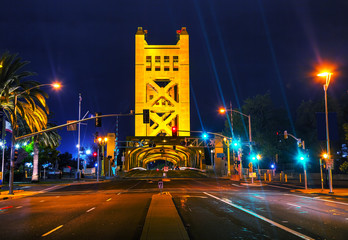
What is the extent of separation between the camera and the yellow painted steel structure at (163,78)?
126 meters

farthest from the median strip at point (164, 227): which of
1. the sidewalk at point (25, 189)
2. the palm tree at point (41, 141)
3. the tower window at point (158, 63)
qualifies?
the tower window at point (158, 63)

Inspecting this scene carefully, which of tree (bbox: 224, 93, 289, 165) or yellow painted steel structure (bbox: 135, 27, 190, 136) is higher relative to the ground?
yellow painted steel structure (bbox: 135, 27, 190, 136)

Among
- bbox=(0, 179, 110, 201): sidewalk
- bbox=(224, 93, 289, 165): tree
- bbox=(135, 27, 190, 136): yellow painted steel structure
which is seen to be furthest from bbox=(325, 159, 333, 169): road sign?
bbox=(135, 27, 190, 136): yellow painted steel structure

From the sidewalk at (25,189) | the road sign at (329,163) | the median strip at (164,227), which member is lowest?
the sidewalk at (25,189)

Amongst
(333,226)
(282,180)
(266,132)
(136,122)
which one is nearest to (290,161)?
(266,132)

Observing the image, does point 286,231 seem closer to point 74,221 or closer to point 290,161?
point 74,221

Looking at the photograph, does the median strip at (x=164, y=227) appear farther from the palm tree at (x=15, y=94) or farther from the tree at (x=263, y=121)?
the tree at (x=263, y=121)

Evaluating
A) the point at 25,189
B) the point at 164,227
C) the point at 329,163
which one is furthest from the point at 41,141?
the point at 164,227

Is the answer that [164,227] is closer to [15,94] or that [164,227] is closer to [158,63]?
[15,94]

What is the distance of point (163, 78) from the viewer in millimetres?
133375

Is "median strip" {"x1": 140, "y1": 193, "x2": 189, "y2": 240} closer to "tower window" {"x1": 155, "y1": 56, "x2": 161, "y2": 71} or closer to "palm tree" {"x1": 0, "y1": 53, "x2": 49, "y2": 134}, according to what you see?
"palm tree" {"x1": 0, "y1": 53, "x2": 49, "y2": 134}

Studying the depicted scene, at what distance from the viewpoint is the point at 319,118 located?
32656 millimetres

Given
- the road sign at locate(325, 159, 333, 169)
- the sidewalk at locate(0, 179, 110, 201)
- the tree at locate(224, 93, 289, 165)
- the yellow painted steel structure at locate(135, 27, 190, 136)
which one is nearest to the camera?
the road sign at locate(325, 159, 333, 169)

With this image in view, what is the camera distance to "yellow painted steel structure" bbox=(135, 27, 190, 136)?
412ft
